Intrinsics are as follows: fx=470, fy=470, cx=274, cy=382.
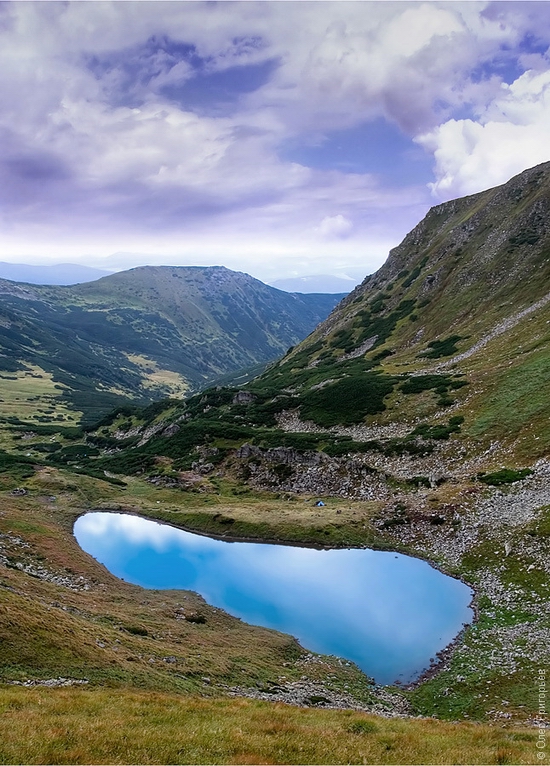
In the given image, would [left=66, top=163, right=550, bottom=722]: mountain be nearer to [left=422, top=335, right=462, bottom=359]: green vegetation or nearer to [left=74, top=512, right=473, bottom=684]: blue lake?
[left=422, top=335, right=462, bottom=359]: green vegetation

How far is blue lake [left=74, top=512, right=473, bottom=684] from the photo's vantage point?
3862 cm

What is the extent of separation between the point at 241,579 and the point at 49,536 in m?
25.1

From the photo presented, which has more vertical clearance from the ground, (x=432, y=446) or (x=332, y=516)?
(x=432, y=446)

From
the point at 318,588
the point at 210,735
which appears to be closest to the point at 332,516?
the point at 318,588

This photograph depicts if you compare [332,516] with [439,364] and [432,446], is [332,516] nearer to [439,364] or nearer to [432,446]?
[432,446]

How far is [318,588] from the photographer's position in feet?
161

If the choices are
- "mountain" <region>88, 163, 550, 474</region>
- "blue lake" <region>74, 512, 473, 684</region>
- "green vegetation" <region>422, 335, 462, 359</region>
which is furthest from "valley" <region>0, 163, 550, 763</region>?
"blue lake" <region>74, 512, 473, 684</region>

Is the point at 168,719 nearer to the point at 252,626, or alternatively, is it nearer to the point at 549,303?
the point at 252,626

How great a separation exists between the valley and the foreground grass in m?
0.13

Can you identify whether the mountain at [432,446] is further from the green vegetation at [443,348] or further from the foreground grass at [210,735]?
the foreground grass at [210,735]

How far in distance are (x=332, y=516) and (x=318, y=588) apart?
47.8ft

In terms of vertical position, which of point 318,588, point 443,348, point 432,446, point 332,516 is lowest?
point 318,588

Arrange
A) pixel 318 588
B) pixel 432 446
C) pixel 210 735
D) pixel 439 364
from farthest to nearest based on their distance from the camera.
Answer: pixel 439 364 → pixel 432 446 → pixel 318 588 → pixel 210 735

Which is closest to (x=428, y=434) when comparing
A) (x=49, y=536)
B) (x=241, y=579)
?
(x=241, y=579)
